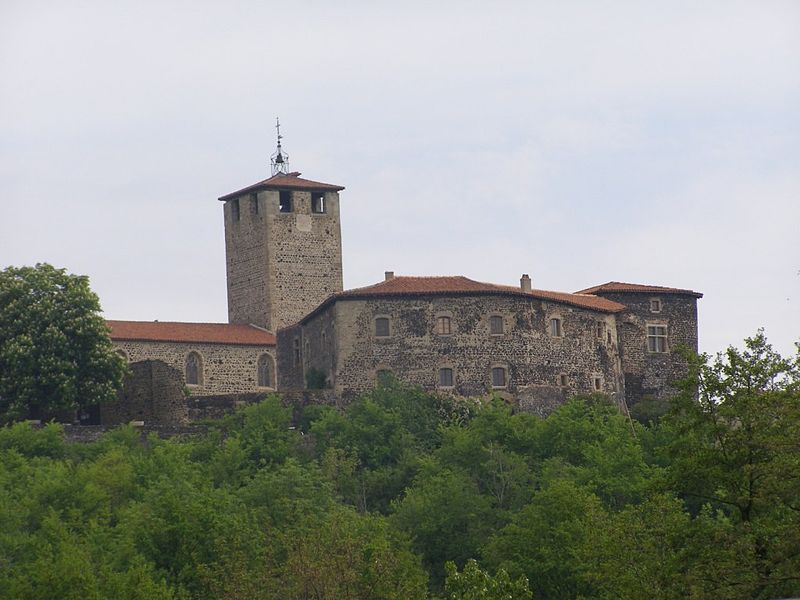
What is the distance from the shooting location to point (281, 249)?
97.9m

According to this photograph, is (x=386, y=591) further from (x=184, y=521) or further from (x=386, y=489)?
(x=386, y=489)

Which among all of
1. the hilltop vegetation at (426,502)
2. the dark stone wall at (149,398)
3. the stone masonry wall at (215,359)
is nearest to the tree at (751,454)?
the hilltop vegetation at (426,502)

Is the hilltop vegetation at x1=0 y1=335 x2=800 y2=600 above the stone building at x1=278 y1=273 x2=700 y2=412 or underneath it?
underneath

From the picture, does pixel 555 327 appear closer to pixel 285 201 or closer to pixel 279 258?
pixel 279 258

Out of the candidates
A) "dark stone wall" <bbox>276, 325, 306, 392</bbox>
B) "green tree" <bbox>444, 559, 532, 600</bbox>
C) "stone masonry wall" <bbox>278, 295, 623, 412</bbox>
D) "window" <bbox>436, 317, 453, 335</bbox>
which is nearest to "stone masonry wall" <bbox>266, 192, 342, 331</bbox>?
"dark stone wall" <bbox>276, 325, 306, 392</bbox>

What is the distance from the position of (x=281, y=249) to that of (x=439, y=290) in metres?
20.3

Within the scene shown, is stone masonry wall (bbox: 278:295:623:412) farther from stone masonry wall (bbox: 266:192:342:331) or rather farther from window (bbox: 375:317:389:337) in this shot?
stone masonry wall (bbox: 266:192:342:331)

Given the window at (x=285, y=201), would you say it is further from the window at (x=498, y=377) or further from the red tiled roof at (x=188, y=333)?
the window at (x=498, y=377)

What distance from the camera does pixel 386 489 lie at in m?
73.8

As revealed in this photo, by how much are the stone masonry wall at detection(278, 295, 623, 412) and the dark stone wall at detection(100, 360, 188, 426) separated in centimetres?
562

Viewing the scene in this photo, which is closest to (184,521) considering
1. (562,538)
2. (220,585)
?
(220,585)

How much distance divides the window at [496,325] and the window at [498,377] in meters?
1.30

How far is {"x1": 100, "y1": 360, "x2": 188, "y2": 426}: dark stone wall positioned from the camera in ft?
262

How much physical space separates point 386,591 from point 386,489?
62.9 feet
